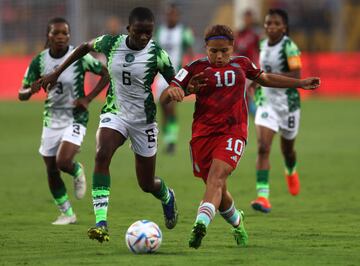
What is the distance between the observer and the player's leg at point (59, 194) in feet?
38.1

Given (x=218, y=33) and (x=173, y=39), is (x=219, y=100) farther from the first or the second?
(x=173, y=39)

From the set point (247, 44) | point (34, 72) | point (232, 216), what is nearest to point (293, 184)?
point (34, 72)

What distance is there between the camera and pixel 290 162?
46.1 feet

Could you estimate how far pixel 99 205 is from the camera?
9.74 m

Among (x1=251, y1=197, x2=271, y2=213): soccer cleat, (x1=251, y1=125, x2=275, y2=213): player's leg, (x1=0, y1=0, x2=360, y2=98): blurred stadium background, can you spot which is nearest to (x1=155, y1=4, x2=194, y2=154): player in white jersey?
(x1=251, y1=125, x2=275, y2=213): player's leg

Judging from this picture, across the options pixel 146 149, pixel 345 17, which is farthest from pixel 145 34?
pixel 345 17

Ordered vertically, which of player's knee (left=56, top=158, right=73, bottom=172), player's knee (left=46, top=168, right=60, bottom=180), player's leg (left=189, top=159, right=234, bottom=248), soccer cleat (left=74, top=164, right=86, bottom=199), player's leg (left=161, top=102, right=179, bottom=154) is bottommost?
player's leg (left=161, top=102, right=179, bottom=154)

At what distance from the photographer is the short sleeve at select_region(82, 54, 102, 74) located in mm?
11516

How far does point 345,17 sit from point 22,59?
13.0m

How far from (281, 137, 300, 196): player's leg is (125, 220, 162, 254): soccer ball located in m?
5.01

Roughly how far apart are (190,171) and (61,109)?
21.0 feet

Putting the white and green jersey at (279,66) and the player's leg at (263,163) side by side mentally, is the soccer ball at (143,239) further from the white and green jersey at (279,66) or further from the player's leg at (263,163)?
the white and green jersey at (279,66)

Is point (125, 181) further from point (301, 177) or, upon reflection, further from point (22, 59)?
point (22, 59)

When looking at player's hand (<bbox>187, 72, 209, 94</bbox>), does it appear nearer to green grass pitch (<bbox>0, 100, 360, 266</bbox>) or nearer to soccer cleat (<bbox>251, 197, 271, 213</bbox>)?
green grass pitch (<bbox>0, 100, 360, 266</bbox>)
